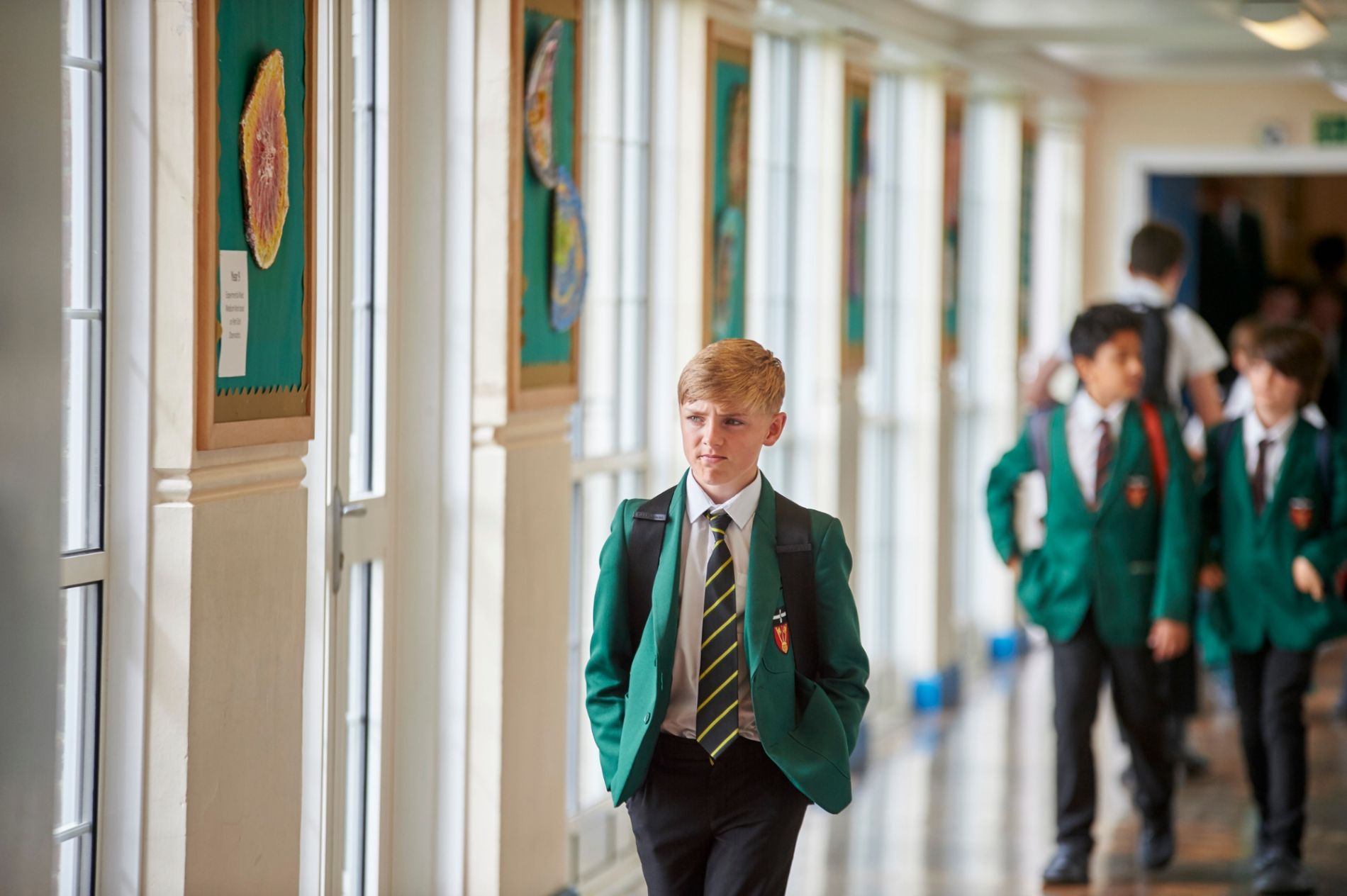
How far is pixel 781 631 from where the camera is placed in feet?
9.08

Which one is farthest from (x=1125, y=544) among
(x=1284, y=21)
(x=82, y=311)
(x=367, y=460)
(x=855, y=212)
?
(x=82, y=311)

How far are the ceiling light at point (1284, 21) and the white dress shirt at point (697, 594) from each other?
358 centimetres

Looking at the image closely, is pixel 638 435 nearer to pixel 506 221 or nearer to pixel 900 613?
pixel 506 221

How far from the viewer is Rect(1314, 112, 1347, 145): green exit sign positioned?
9750mm

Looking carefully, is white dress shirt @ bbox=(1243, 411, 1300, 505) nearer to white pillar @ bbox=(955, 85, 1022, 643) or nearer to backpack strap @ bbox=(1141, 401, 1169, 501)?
backpack strap @ bbox=(1141, 401, 1169, 501)

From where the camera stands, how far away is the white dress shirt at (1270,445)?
4.93 meters

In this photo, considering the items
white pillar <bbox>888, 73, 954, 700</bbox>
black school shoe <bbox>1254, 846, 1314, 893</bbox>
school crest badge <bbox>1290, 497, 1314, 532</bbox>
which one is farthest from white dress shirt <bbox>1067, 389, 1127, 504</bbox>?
white pillar <bbox>888, 73, 954, 700</bbox>

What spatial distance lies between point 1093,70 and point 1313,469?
5.12 m

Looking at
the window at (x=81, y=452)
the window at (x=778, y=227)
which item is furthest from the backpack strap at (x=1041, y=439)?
the window at (x=81, y=452)

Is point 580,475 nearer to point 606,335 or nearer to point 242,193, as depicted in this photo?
point 606,335

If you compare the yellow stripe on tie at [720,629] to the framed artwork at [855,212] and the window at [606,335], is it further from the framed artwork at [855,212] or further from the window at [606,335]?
the framed artwork at [855,212]

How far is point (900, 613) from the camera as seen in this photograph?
776 cm

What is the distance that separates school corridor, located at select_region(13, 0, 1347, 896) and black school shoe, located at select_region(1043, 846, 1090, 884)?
0.14ft

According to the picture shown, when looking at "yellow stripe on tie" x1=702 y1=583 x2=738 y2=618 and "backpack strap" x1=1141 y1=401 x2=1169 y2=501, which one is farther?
"backpack strap" x1=1141 y1=401 x2=1169 y2=501
